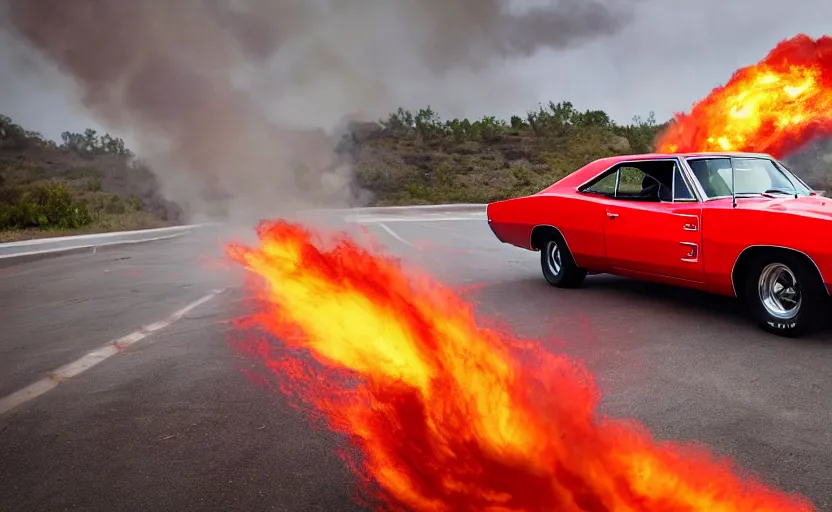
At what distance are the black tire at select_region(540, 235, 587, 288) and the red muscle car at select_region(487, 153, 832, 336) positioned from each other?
12 mm

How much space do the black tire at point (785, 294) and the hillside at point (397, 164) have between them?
8.84 meters

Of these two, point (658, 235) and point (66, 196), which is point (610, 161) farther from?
point (66, 196)

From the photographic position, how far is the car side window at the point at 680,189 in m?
6.13

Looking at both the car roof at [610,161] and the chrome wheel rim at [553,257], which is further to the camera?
the chrome wheel rim at [553,257]

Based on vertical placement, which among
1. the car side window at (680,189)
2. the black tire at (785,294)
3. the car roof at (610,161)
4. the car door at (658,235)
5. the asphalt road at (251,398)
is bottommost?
the asphalt road at (251,398)

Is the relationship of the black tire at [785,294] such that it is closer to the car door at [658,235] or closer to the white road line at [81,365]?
the car door at [658,235]

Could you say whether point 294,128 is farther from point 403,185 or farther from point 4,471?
point 403,185

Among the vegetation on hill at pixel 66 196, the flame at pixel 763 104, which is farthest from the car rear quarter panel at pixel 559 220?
the vegetation on hill at pixel 66 196

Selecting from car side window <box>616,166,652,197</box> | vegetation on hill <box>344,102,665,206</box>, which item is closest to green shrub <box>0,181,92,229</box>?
vegetation on hill <box>344,102,665,206</box>

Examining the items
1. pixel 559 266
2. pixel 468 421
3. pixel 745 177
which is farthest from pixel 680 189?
pixel 468 421

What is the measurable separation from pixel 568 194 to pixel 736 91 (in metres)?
3.93

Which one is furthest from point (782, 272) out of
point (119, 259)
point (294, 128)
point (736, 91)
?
point (119, 259)

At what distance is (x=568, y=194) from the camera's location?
24.8 ft

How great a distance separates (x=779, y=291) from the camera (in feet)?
17.7
